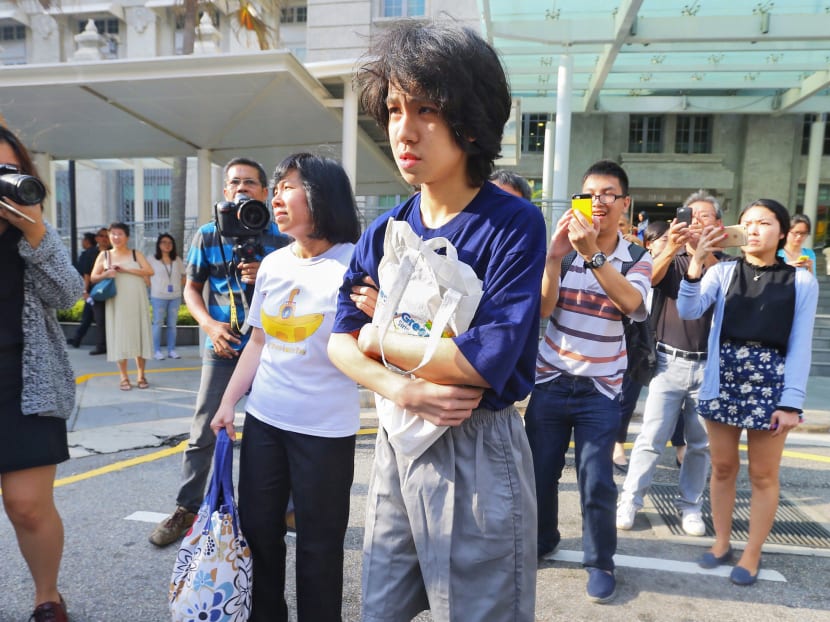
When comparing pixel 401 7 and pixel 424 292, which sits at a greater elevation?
pixel 401 7

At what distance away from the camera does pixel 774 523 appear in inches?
141

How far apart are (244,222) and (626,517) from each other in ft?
9.12

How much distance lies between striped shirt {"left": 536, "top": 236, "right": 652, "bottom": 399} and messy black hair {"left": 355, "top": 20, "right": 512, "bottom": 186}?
151 cm

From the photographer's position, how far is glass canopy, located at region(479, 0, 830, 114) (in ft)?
30.1

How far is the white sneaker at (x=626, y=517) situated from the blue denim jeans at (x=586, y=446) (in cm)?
82

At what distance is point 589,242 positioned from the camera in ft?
7.40

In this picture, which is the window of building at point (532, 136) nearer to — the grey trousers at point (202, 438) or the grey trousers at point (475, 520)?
the grey trousers at point (202, 438)

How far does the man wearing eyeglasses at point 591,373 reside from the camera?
2711 mm

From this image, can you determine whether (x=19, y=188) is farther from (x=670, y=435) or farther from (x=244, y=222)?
(x=670, y=435)

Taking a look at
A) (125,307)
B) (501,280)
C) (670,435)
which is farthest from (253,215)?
(125,307)

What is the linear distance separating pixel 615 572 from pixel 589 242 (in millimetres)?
1801

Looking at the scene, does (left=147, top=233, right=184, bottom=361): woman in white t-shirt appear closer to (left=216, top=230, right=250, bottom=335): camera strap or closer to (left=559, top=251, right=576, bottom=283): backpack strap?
(left=216, top=230, right=250, bottom=335): camera strap

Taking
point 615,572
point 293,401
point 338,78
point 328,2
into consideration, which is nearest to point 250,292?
point 293,401

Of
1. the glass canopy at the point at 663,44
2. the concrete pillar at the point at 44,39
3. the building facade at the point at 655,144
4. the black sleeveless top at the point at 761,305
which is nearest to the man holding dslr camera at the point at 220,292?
the black sleeveless top at the point at 761,305
